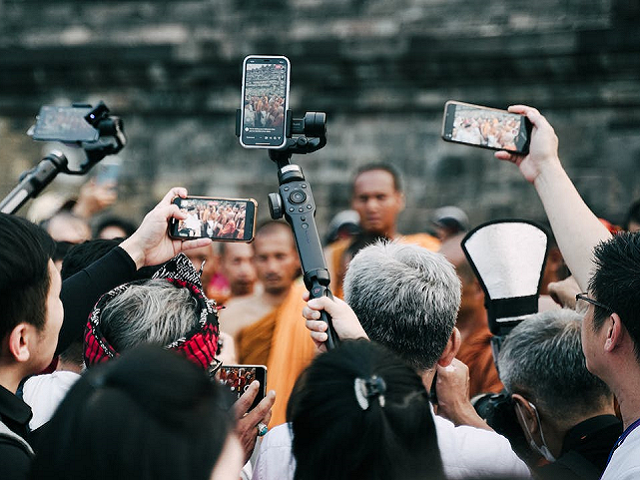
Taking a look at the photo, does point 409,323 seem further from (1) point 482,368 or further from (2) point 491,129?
(1) point 482,368

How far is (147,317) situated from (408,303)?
0.65 metres

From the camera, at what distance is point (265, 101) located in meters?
2.34

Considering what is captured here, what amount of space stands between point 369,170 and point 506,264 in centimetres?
262

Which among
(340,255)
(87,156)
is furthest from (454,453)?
(340,255)

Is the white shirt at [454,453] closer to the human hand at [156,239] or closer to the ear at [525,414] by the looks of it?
the ear at [525,414]

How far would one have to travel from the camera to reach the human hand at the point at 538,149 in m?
2.50

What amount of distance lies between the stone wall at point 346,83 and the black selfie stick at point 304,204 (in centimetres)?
656

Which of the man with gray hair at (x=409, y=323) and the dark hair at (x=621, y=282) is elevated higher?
the dark hair at (x=621, y=282)

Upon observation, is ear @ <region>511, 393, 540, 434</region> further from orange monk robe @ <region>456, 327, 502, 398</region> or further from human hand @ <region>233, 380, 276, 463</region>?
orange monk robe @ <region>456, 327, 502, 398</region>

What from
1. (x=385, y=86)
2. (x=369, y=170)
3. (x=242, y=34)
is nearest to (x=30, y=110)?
(x=242, y=34)

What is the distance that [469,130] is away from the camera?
2.55 m

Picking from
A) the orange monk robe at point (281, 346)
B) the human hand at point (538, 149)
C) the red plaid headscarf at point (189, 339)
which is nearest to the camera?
the red plaid headscarf at point (189, 339)

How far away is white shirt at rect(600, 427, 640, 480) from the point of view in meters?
1.63

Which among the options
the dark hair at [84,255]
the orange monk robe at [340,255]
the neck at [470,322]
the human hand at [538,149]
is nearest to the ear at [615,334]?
the human hand at [538,149]
